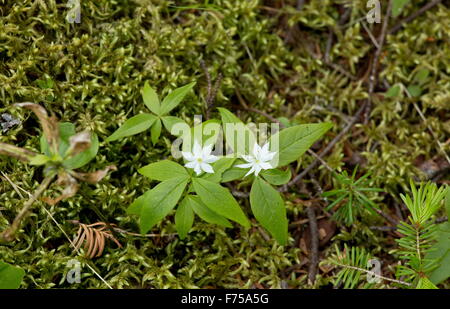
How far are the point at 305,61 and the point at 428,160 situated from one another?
3.64ft

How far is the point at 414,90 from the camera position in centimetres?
311

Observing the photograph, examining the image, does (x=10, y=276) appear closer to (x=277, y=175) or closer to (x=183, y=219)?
(x=183, y=219)

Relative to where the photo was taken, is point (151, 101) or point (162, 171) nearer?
point (162, 171)

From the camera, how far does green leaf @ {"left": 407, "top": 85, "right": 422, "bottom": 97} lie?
310cm

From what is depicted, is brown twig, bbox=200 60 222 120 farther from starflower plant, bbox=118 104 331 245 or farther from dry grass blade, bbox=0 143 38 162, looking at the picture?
dry grass blade, bbox=0 143 38 162

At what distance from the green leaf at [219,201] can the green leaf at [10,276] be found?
3.19 feet

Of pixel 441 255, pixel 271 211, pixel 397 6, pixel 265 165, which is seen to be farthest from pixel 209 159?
pixel 397 6

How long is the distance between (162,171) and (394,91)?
1.90 metres

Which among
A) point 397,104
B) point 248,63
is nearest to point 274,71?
point 248,63

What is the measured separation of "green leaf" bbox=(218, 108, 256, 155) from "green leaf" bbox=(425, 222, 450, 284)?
1028 millimetres

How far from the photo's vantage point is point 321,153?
2.89m

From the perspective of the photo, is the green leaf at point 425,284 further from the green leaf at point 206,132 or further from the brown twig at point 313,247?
the green leaf at point 206,132

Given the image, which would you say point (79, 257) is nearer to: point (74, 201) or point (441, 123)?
point (74, 201)

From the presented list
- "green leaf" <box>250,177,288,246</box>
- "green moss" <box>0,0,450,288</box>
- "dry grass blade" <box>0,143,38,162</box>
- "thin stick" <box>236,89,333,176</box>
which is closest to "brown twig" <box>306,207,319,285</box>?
"green moss" <box>0,0,450,288</box>
